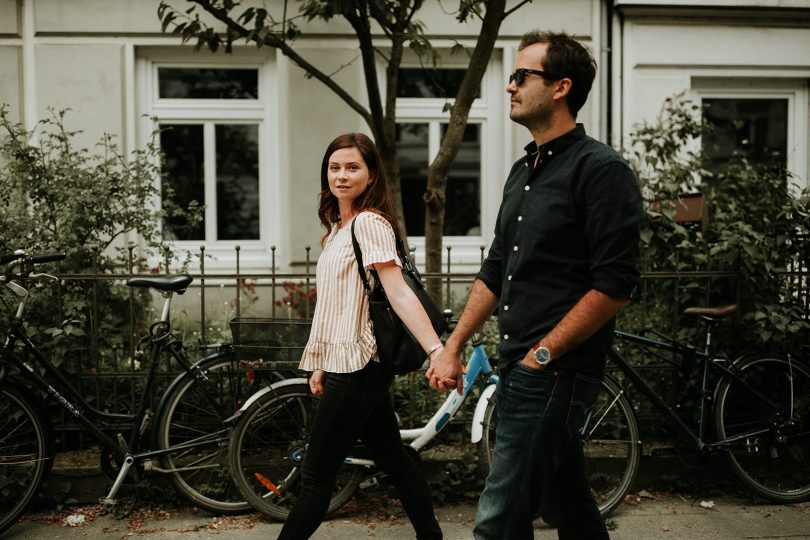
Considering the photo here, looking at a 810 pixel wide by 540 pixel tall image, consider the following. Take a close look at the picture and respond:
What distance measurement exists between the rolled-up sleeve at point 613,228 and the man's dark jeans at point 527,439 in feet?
1.12

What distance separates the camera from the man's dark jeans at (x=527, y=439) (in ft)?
8.19

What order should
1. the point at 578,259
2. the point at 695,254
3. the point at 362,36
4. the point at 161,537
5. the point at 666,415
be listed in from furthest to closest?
the point at 362,36 < the point at 695,254 < the point at 666,415 < the point at 161,537 < the point at 578,259

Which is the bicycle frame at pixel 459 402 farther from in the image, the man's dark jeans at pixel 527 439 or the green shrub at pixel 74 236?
the green shrub at pixel 74 236

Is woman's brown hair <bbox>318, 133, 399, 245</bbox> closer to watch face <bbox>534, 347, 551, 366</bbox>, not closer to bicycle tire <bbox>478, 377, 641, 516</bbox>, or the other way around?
watch face <bbox>534, 347, 551, 366</bbox>

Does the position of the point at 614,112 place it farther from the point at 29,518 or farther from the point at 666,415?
the point at 29,518

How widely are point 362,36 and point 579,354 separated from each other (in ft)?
11.7

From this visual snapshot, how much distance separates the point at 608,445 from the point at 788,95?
6.02 m

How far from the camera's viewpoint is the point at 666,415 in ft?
14.8

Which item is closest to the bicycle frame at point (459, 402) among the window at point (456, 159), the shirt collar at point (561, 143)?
the shirt collar at point (561, 143)

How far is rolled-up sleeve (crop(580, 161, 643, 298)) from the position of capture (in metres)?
2.36

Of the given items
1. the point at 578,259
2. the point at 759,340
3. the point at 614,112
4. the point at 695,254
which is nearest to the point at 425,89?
the point at 614,112

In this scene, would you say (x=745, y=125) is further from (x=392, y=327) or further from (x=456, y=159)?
(x=392, y=327)

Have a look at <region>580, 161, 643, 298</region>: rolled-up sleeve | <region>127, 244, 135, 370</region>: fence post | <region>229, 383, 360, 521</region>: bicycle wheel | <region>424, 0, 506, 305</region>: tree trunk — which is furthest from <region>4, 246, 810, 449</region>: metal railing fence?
<region>580, 161, 643, 298</region>: rolled-up sleeve

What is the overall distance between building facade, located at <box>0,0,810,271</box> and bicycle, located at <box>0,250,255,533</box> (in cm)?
377
